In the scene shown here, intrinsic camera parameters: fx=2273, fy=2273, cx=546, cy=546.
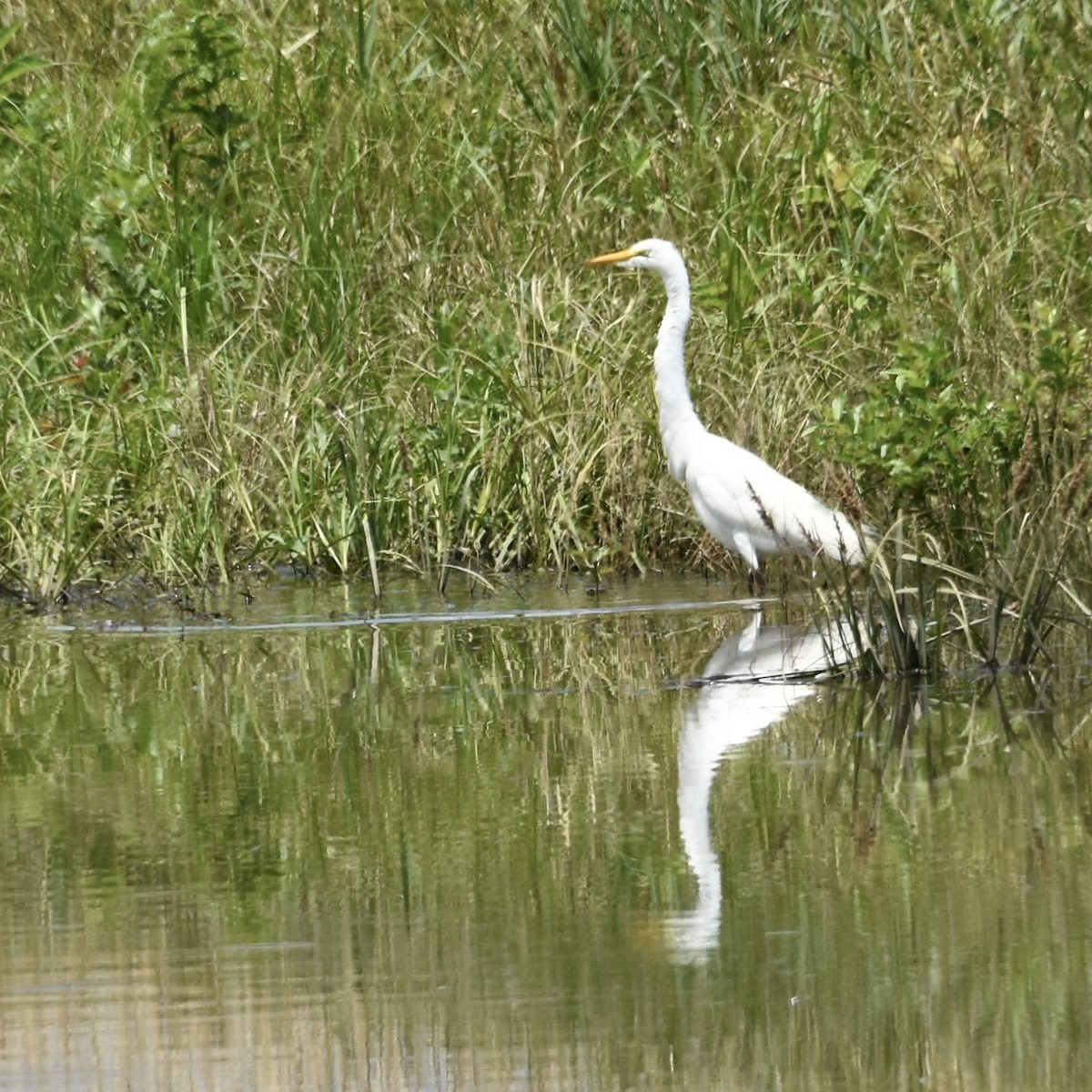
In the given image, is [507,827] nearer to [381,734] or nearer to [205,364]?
[381,734]

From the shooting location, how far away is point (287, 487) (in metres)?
8.18

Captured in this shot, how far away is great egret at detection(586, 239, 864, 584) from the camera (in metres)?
7.19

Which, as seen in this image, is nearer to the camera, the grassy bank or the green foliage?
the green foliage

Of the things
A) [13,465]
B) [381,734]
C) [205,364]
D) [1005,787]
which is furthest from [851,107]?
[1005,787]

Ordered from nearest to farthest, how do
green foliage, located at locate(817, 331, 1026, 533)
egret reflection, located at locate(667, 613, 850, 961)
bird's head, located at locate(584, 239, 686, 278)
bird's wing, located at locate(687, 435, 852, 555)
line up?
egret reflection, located at locate(667, 613, 850, 961)
green foliage, located at locate(817, 331, 1026, 533)
bird's wing, located at locate(687, 435, 852, 555)
bird's head, located at locate(584, 239, 686, 278)

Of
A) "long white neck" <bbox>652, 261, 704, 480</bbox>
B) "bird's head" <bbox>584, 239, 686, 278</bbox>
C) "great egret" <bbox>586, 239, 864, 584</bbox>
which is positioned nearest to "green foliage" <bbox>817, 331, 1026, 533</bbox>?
"great egret" <bbox>586, 239, 864, 584</bbox>

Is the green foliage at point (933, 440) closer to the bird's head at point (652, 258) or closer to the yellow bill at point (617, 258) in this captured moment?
the bird's head at point (652, 258)

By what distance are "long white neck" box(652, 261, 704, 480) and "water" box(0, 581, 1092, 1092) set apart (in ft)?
4.91

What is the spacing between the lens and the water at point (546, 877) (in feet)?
8.96

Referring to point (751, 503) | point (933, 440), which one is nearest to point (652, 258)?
point (751, 503)

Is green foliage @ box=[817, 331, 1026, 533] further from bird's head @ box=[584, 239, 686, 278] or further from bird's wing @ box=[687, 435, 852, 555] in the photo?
bird's head @ box=[584, 239, 686, 278]

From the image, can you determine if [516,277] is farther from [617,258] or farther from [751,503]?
[751,503]

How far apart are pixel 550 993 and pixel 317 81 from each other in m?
8.09

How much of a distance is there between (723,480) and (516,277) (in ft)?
6.91
